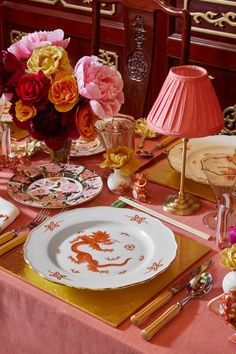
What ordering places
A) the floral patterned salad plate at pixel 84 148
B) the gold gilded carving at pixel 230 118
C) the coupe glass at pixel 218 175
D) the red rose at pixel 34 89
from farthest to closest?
the gold gilded carving at pixel 230 118 → the floral patterned salad plate at pixel 84 148 → the red rose at pixel 34 89 → the coupe glass at pixel 218 175

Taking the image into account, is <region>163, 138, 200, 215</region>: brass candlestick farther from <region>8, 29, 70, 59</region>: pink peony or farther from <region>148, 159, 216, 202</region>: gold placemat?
<region>8, 29, 70, 59</region>: pink peony

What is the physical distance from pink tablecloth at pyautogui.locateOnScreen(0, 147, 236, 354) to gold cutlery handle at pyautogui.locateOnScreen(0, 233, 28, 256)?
6 centimetres

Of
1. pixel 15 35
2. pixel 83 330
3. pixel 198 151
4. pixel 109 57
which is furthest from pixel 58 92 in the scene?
pixel 15 35

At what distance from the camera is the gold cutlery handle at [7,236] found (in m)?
1.18

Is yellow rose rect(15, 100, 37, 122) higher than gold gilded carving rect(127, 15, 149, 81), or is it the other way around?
yellow rose rect(15, 100, 37, 122)

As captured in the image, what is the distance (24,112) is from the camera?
1305 mm

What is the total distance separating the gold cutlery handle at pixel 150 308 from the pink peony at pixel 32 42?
1.99 feet

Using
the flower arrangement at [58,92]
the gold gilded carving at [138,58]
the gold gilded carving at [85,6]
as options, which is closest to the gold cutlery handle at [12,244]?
the flower arrangement at [58,92]

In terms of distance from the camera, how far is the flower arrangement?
1.28m

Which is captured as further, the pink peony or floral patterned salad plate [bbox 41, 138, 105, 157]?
floral patterned salad plate [bbox 41, 138, 105, 157]

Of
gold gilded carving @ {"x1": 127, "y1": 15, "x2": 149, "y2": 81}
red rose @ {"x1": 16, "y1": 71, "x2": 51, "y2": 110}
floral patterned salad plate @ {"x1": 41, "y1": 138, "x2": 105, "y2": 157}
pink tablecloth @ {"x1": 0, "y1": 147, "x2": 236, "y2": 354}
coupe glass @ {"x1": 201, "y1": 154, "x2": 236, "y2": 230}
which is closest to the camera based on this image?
pink tablecloth @ {"x1": 0, "y1": 147, "x2": 236, "y2": 354}

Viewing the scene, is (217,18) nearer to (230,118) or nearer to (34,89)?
(230,118)

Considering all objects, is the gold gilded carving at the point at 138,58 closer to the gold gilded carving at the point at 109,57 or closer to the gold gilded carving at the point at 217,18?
the gold gilded carving at the point at 217,18

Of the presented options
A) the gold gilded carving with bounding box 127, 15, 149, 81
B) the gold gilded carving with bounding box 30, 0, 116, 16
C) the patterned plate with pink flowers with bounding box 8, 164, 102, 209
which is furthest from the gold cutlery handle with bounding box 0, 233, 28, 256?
the gold gilded carving with bounding box 30, 0, 116, 16
